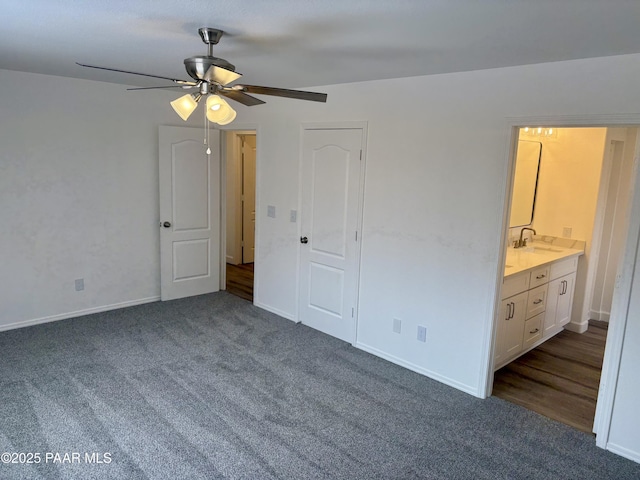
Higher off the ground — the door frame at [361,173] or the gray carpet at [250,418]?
the door frame at [361,173]

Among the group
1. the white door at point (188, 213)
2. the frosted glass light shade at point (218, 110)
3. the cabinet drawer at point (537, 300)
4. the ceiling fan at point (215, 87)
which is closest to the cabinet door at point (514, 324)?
the cabinet drawer at point (537, 300)

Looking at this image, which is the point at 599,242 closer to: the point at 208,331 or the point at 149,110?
the point at 208,331

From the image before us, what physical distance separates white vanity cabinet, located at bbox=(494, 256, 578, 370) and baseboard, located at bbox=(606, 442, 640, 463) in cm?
104

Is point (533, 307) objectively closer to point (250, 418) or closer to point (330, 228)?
point (330, 228)

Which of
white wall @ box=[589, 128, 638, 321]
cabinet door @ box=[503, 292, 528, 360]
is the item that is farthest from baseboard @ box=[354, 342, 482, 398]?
white wall @ box=[589, 128, 638, 321]

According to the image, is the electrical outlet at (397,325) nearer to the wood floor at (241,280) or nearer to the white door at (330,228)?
the white door at (330,228)

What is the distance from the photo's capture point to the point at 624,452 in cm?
282

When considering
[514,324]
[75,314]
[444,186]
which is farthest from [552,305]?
[75,314]

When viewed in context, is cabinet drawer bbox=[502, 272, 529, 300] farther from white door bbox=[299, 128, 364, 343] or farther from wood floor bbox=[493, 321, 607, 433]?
white door bbox=[299, 128, 364, 343]

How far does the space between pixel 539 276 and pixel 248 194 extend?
4.60 metres

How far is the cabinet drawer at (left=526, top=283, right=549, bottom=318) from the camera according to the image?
4.15 m

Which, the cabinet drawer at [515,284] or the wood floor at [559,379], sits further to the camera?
the cabinet drawer at [515,284]

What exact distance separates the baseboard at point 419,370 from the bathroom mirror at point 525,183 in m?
1.99

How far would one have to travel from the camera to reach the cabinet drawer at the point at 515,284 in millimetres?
3707
